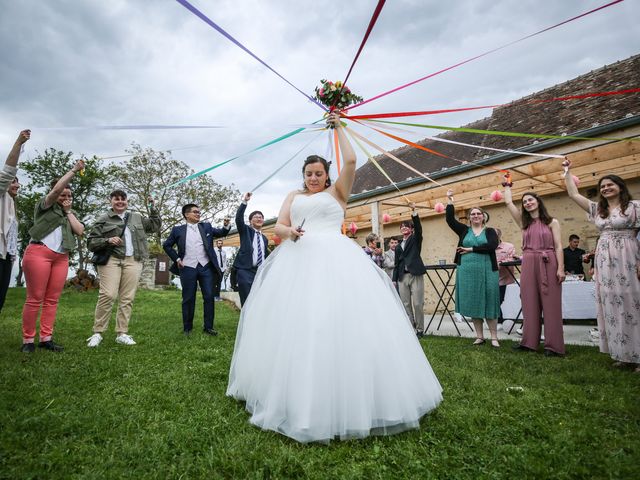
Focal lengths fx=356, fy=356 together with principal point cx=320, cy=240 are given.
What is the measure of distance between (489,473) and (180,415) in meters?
1.97

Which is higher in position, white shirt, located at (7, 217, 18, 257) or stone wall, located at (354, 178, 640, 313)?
stone wall, located at (354, 178, 640, 313)

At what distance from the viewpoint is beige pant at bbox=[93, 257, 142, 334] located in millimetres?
4844

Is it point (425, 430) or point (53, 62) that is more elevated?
point (53, 62)

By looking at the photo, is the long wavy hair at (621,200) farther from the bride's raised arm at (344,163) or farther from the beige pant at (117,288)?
the beige pant at (117,288)

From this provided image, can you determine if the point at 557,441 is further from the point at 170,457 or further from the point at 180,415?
the point at 180,415

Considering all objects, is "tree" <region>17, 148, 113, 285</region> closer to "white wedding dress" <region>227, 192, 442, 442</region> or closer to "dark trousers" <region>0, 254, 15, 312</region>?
"dark trousers" <region>0, 254, 15, 312</region>

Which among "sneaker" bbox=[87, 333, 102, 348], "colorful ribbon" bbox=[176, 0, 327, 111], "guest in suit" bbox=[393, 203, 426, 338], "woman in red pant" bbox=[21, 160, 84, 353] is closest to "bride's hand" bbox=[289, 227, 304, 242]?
"colorful ribbon" bbox=[176, 0, 327, 111]

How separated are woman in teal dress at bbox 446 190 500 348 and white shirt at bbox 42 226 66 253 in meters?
5.10

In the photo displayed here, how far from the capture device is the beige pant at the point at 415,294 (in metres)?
6.30

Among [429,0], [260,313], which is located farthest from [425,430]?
[429,0]

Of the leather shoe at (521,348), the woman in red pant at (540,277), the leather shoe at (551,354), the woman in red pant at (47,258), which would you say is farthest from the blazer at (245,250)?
the leather shoe at (551,354)

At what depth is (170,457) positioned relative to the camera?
1978mm

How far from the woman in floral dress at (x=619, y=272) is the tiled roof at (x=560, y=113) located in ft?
13.8

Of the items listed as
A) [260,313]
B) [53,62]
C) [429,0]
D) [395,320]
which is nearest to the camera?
[395,320]
